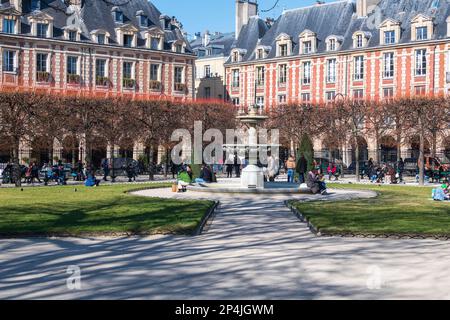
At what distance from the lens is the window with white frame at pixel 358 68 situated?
5144 cm

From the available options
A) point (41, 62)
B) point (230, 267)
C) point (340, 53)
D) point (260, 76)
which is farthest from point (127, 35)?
point (230, 267)

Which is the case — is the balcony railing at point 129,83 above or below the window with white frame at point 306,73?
below

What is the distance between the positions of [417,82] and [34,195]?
33077mm

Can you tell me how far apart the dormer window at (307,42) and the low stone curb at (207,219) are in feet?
120

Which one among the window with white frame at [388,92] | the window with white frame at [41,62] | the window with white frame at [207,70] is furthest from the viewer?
the window with white frame at [207,70]

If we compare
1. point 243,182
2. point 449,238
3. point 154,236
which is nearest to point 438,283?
point 449,238

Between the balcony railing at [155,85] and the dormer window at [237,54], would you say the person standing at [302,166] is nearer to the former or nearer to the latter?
the balcony railing at [155,85]

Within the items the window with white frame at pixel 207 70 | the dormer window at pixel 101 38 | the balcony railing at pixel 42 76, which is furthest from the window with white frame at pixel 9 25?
the window with white frame at pixel 207 70

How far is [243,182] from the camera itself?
81.9 feet

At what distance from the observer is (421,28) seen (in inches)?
1911

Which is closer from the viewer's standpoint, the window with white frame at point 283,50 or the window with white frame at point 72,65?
the window with white frame at point 72,65

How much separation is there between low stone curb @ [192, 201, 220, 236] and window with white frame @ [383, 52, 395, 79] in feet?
109

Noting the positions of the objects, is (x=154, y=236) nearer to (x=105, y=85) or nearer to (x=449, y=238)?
(x=449, y=238)

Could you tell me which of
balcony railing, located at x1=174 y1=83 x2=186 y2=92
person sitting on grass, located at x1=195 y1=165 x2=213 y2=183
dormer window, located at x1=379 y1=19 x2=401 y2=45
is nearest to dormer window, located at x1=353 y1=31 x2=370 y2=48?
dormer window, located at x1=379 y1=19 x2=401 y2=45
